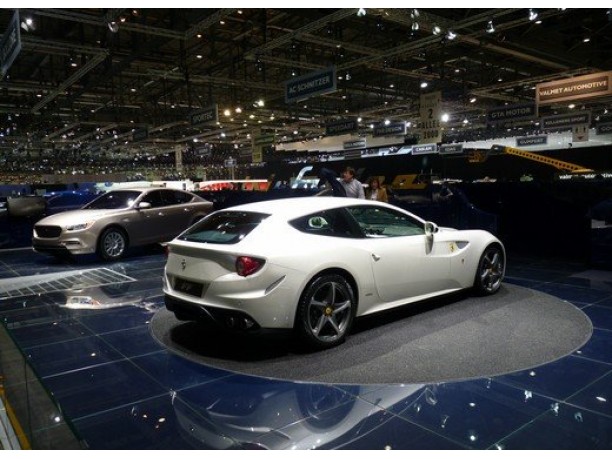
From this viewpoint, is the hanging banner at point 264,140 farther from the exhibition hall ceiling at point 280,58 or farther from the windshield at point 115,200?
the windshield at point 115,200

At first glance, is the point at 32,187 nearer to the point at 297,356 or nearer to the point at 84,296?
the point at 84,296

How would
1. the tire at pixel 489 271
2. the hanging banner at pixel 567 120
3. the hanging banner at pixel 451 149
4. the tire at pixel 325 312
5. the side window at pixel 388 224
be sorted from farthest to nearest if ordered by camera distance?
the hanging banner at pixel 451 149 → the hanging banner at pixel 567 120 → the tire at pixel 489 271 → the side window at pixel 388 224 → the tire at pixel 325 312

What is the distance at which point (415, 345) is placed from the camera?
4.31 metres

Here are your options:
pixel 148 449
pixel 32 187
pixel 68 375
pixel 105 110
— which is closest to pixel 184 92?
pixel 105 110

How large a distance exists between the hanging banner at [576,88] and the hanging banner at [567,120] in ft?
24.8

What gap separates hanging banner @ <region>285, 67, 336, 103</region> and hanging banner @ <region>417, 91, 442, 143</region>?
4.44 meters

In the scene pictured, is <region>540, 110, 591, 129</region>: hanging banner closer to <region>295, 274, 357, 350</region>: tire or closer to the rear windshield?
<region>295, 274, 357, 350</region>: tire

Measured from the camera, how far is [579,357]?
3.98 m

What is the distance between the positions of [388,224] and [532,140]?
2784cm

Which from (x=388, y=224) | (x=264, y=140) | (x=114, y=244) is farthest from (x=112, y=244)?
(x=264, y=140)

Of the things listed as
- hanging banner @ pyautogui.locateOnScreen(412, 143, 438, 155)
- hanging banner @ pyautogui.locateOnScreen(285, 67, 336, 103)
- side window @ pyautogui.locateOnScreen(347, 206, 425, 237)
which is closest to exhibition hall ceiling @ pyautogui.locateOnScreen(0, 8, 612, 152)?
hanging banner @ pyautogui.locateOnScreen(285, 67, 336, 103)

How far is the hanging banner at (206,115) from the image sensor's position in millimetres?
15336

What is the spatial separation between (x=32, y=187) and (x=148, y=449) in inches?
882

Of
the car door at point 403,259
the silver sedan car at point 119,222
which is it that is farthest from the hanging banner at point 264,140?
the car door at point 403,259
